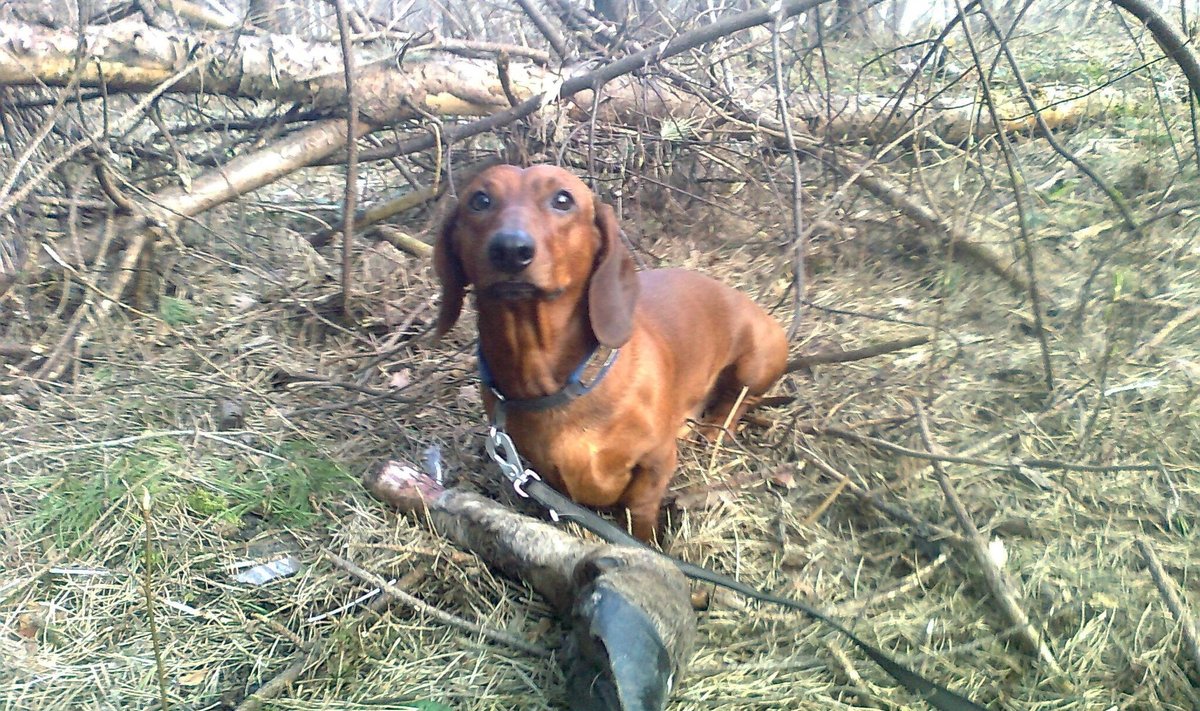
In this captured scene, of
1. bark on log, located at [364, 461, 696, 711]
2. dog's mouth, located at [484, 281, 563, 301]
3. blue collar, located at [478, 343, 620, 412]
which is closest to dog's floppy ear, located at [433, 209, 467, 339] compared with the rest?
blue collar, located at [478, 343, 620, 412]

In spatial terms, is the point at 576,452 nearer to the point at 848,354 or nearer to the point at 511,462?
the point at 511,462

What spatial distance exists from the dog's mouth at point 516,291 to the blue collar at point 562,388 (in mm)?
281

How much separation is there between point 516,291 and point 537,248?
0.46ft

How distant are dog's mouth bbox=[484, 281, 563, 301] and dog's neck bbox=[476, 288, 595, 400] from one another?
4cm

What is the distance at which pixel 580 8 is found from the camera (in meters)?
5.18

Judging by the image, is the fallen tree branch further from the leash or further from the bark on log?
the bark on log

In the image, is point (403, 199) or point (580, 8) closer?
point (403, 199)

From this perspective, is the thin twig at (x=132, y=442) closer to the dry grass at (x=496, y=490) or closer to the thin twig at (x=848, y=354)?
the dry grass at (x=496, y=490)

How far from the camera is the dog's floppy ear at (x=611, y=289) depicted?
246 cm

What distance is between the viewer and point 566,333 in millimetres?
2537

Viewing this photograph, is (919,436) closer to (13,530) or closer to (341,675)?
(341,675)

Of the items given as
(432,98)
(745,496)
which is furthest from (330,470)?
(432,98)

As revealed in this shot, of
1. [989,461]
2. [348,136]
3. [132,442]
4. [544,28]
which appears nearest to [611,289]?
[989,461]

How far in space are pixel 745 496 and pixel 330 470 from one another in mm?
1529
